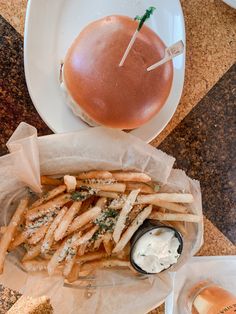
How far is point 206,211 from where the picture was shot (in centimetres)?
124

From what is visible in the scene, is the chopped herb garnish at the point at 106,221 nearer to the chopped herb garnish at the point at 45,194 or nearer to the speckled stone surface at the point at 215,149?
the chopped herb garnish at the point at 45,194

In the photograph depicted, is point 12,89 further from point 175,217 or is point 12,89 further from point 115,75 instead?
point 175,217

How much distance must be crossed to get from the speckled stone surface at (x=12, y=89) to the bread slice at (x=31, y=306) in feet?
1.13

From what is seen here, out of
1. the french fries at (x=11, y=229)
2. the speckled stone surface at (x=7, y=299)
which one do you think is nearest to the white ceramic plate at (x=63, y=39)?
the french fries at (x=11, y=229)

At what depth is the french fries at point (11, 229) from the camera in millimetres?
955

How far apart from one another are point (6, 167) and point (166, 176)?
33 centimetres

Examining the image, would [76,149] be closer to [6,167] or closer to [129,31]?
[6,167]

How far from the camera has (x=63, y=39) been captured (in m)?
1.10

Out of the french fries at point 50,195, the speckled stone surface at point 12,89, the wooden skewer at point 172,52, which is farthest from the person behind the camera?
the speckled stone surface at point 12,89

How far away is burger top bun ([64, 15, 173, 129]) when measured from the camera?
941mm

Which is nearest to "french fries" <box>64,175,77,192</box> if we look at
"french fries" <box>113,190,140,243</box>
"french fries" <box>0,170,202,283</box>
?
"french fries" <box>0,170,202,283</box>

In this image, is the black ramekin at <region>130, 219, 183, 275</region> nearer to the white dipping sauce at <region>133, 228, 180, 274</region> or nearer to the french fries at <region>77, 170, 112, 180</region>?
the white dipping sauce at <region>133, 228, 180, 274</region>

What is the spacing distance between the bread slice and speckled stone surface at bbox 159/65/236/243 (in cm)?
44

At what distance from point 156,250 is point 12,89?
48 cm
